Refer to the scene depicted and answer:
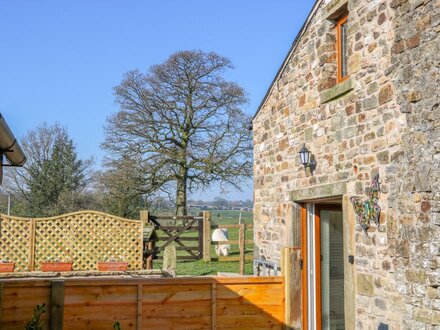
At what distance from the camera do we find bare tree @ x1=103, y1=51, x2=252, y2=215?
23883mm

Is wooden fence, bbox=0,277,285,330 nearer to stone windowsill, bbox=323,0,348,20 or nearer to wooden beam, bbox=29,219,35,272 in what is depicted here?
stone windowsill, bbox=323,0,348,20

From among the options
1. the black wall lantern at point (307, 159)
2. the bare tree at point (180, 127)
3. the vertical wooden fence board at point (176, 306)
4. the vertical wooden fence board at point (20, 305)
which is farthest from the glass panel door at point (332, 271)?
the bare tree at point (180, 127)

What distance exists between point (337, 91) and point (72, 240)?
Answer: 10401 millimetres

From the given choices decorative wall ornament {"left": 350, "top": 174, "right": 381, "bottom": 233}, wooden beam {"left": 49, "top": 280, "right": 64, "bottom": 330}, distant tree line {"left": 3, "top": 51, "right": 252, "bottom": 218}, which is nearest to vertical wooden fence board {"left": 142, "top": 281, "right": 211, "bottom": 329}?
wooden beam {"left": 49, "top": 280, "right": 64, "bottom": 330}

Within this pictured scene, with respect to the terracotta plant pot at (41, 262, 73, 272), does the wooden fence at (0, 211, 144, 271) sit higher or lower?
higher

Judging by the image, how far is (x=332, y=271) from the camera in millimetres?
7344

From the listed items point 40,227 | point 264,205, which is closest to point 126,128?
point 40,227

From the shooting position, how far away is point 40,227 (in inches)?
575

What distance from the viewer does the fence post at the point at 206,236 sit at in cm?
1819

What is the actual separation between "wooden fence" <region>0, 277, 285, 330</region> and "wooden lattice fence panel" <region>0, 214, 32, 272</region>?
891 centimetres

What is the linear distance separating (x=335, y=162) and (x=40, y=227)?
10.5 metres

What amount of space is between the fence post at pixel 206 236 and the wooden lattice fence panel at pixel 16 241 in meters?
6.04

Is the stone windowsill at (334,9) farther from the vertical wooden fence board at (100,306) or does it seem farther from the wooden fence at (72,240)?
the wooden fence at (72,240)

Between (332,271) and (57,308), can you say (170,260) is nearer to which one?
(332,271)
